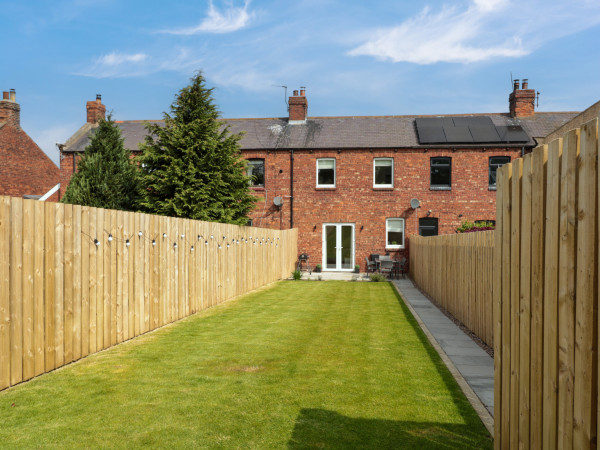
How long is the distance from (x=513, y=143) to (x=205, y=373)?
70.6ft

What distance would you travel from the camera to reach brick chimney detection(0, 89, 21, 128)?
1119 inches

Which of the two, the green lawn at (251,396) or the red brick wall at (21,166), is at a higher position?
the red brick wall at (21,166)

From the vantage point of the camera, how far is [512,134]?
2408 centimetres

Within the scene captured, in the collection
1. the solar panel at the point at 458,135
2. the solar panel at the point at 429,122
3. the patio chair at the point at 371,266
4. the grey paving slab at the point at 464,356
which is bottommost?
the patio chair at the point at 371,266

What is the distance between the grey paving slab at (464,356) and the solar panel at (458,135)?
14230mm

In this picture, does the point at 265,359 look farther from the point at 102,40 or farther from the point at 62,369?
the point at 102,40

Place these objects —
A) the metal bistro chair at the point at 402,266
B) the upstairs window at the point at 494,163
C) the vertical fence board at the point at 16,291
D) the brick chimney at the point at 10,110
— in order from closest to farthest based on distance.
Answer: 1. the vertical fence board at the point at 16,291
2. the metal bistro chair at the point at 402,266
3. the upstairs window at the point at 494,163
4. the brick chimney at the point at 10,110

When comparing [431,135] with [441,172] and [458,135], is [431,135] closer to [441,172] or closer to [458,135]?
[458,135]

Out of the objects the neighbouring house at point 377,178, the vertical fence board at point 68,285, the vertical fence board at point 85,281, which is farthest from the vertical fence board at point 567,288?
the neighbouring house at point 377,178

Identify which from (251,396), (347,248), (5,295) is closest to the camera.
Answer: (251,396)

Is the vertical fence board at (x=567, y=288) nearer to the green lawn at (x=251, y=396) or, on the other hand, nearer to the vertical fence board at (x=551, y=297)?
the vertical fence board at (x=551, y=297)

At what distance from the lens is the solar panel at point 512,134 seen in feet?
77.3

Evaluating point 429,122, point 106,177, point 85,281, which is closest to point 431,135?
point 429,122

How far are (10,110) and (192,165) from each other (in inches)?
756
